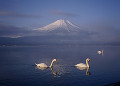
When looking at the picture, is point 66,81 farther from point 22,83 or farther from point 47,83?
point 22,83

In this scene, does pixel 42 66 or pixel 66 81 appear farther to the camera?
pixel 42 66

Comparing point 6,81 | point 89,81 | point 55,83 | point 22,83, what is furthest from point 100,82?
point 6,81

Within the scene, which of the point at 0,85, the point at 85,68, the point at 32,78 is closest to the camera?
the point at 0,85

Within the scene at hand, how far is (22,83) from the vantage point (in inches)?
593

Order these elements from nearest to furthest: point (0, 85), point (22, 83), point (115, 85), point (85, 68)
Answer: point (115, 85) → point (0, 85) → point (22, 83) → point (85, 68)

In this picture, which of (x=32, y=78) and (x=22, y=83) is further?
(x=32, y=78)

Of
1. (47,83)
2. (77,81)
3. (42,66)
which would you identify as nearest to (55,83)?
(47,83)

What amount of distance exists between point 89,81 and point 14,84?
7.16 m

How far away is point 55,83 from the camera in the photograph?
49.2 ft

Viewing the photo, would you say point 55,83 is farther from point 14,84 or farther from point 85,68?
point 85,68

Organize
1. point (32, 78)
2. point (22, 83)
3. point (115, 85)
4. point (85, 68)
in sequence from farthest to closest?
point (85, 68), point (32, 78), point (22, 83), point (115, 85)

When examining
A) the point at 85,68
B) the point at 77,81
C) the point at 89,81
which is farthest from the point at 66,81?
the point at 85,68

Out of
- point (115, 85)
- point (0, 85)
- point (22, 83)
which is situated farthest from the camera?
point (22, 83)

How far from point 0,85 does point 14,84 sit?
3.97 ft
